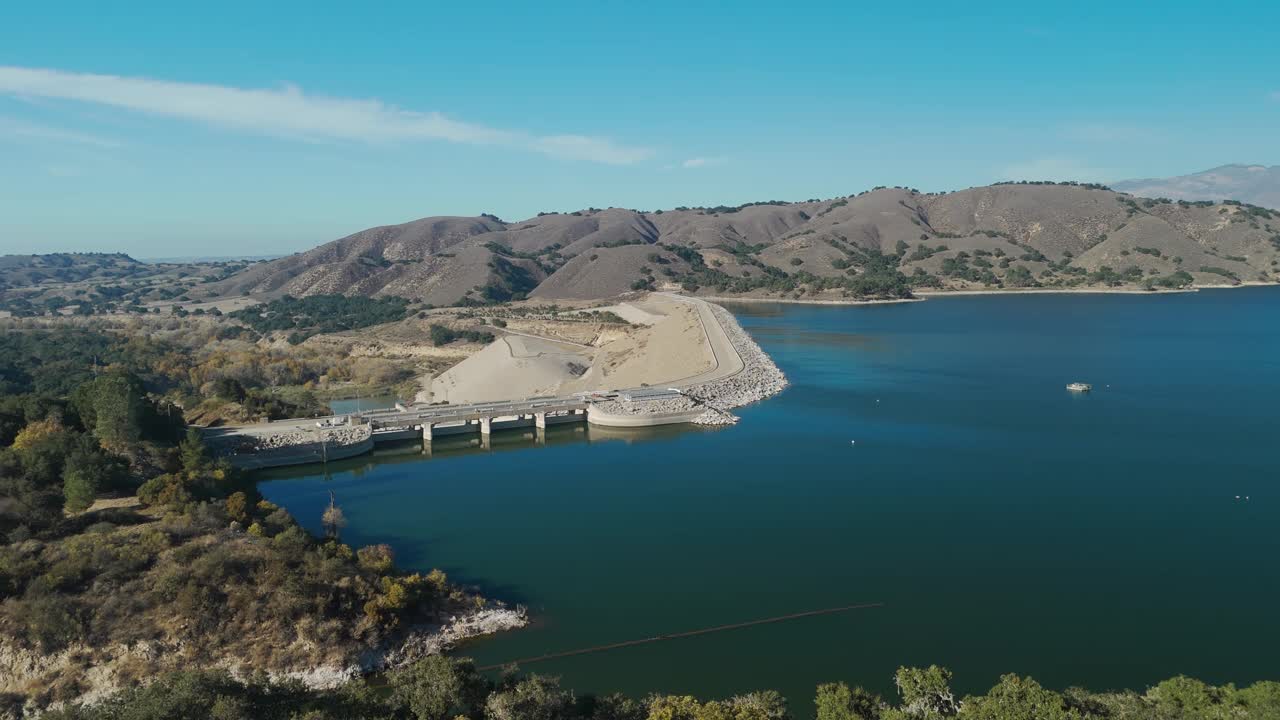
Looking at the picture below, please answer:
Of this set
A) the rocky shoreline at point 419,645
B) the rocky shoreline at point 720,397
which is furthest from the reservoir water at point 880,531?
the rocky shoreline at point 720,397

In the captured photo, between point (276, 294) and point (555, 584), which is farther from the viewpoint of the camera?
point (276, 294)

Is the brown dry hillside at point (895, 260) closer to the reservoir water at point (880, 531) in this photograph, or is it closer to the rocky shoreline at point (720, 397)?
the rocky shoreline at point (720, 397)

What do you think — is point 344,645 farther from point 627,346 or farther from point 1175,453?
point 627,346

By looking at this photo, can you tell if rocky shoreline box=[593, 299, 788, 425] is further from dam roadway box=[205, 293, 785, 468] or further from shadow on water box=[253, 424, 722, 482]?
shadow on water box=[253, 424, 722, 482]

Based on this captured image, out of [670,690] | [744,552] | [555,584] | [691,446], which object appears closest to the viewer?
[670,690]

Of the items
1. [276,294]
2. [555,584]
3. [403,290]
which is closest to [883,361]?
[555,584]

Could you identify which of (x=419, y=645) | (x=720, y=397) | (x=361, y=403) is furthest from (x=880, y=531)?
(x=361, y=403)

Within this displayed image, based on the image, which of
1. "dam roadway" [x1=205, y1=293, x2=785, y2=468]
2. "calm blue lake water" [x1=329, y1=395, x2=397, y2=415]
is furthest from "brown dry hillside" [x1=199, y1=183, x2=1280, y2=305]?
"dam roadway" [x1=205, y1=293, x2=785, y2=468]

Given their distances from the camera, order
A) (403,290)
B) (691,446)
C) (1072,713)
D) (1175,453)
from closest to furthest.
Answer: (1072,713) → (1175,453) → (691,446) → (403,290)
